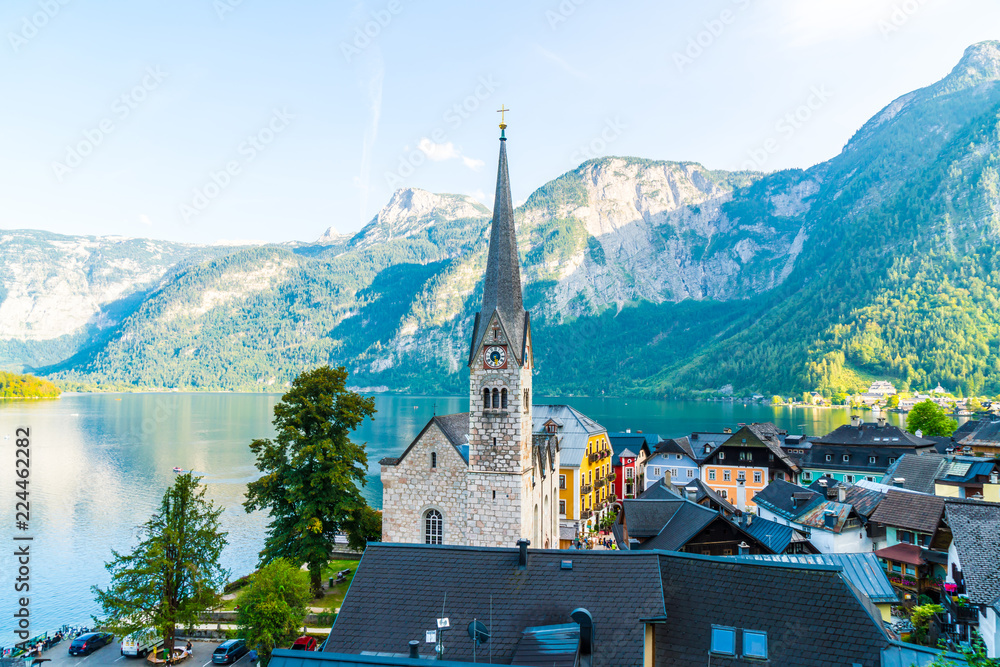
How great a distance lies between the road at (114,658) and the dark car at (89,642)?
22 cm

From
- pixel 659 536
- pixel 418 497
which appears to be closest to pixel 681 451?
pixel 659 536

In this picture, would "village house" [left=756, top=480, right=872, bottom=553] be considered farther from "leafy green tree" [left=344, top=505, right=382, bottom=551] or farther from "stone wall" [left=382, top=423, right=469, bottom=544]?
"leafy green tree" [left=344, top=505, right=382, bottom=551]

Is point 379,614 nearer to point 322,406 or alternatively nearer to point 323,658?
point 323,658

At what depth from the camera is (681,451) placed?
6494 cm

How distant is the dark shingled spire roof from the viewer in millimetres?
30109

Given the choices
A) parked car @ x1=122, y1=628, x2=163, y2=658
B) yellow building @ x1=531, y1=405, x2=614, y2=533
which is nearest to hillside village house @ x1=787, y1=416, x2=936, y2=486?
yellow building @ x1=531, y1=405, x2=614, y2=533

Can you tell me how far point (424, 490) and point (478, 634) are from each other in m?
16.1

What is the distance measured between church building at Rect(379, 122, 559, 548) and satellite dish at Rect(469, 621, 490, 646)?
13771mm

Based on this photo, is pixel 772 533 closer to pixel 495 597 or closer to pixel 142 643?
pixel 495 597

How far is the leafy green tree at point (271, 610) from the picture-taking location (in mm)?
24250

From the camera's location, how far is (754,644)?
1445 cm

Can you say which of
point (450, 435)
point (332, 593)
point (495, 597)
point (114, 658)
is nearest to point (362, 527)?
point (332, 593)

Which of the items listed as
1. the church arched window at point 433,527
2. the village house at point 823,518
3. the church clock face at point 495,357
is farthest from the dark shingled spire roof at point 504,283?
the village house at point 823,518

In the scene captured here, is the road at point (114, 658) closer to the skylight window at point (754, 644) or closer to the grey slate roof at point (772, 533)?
the skylight window at point (754, 644)
